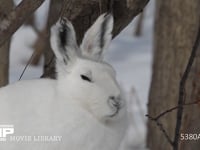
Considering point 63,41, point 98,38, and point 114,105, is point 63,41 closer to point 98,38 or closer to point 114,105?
point 98,38

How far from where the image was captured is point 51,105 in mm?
1381

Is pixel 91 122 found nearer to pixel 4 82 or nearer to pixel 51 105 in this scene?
pixel 51 105

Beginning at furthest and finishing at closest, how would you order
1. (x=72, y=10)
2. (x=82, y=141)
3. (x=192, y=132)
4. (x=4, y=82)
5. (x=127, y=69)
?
(x=127, y=69), (x=4, y=82), (x=72, y=10), (x=192, y=132), (x=82, y=141)

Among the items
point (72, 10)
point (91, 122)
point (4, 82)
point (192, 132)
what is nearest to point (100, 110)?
point (91, 122)

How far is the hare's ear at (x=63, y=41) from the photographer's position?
143 centimetres

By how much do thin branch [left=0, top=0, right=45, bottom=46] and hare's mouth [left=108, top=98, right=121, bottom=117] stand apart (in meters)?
0.50

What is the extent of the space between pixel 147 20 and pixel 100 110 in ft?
27.1

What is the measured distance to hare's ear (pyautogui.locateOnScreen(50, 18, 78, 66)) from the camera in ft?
4.69

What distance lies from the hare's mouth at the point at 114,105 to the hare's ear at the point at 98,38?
0.15 m

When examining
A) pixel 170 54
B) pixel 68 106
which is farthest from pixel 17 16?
pixel 170 54

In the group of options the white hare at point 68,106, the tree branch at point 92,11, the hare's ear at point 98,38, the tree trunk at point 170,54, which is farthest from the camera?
the tree trunk at point 170,54

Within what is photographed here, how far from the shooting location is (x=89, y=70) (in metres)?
1.41

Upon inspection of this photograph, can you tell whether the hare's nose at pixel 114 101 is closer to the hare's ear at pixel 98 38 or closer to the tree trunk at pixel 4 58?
the hare's ear at pixel 98 38

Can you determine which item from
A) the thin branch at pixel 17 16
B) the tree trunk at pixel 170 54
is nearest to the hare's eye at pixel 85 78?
the thin branch at pixel 17 16
